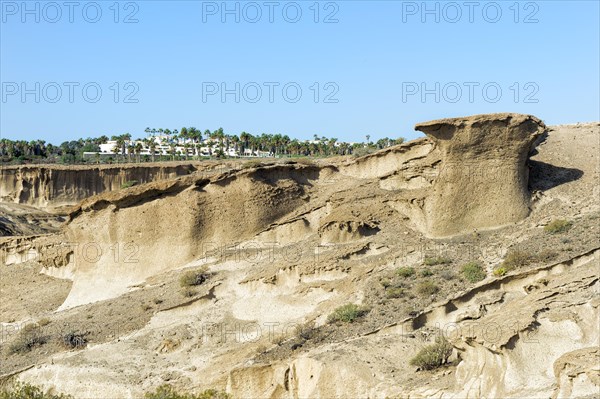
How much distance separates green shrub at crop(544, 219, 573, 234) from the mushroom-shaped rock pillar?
1.27 m

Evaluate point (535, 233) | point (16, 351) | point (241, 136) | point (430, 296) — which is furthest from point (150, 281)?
point (241, 136)

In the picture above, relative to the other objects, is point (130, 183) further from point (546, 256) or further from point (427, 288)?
point (546, 256)

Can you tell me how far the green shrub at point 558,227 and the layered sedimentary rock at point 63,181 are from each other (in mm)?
36154

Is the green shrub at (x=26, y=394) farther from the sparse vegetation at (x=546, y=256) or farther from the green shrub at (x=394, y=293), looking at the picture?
the sparse vegetation at (x=546, y=256)

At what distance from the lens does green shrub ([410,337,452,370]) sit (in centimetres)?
1936

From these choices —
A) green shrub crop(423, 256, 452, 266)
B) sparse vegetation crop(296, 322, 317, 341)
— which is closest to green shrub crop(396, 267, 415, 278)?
green shrub crop(423, 256, 452, 266)

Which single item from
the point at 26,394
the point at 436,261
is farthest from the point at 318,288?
the point at 26,394

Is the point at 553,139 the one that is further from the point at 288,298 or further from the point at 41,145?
the point at 41,145

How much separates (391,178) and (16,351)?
1326 cm

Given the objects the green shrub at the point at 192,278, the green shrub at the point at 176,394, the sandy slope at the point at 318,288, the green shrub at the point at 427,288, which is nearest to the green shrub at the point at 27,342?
the sandy slope at the point at 318,288

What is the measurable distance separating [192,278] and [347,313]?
679cm

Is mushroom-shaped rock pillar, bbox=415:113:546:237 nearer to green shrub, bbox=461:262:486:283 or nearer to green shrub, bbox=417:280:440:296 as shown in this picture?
green shrub, bbox=461:262:486:283

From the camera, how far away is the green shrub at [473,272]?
24.7m

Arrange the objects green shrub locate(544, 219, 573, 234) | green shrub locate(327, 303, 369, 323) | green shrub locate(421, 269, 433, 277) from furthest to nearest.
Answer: green shrub locate(544, 219, 573, 234), green shrub locate(421, 269, 433, 277), green shrub locate(327, 303, 369, 323)
